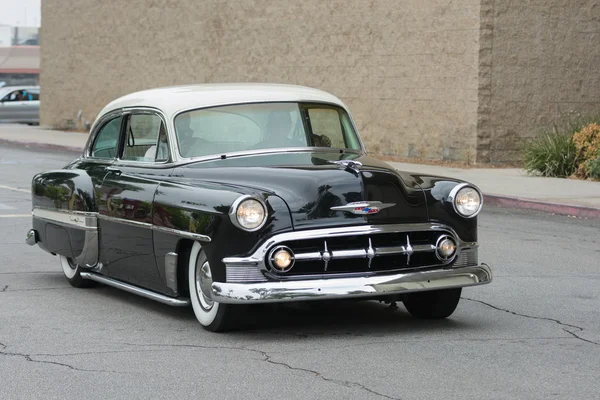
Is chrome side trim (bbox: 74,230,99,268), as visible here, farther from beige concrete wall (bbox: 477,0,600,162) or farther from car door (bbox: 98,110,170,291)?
beige concrete wall (bbox: 477,0,600,162)

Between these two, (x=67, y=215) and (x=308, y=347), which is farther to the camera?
(x=67, y=215)

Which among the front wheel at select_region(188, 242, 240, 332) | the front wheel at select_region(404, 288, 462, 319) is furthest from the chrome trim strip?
the front wheel at select_region(404, 288, 462, 319)

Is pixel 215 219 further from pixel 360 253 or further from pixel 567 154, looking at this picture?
pixel 567 154

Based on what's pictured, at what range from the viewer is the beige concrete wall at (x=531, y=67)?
22391 mm

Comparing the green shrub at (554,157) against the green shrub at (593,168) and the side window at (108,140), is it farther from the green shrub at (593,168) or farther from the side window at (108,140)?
the side window at (108,140)

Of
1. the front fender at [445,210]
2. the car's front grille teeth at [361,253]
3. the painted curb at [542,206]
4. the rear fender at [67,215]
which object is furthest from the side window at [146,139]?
the painted curb at [542,206]

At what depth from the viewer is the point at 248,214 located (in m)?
6.92

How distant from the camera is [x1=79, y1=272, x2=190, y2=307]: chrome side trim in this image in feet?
24.7

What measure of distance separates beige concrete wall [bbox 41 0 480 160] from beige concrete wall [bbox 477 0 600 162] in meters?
0.28

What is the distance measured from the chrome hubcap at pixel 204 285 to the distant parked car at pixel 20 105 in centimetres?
3639

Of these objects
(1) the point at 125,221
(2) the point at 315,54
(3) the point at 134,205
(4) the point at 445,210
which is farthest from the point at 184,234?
(2) the point at 315,54

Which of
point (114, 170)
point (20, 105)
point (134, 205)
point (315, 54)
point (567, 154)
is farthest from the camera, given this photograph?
point (20, 105)

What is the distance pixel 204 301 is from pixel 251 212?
816 mm

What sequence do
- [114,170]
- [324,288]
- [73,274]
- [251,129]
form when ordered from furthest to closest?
[73,274]
[114,170]
[251,129]
[324,288]
